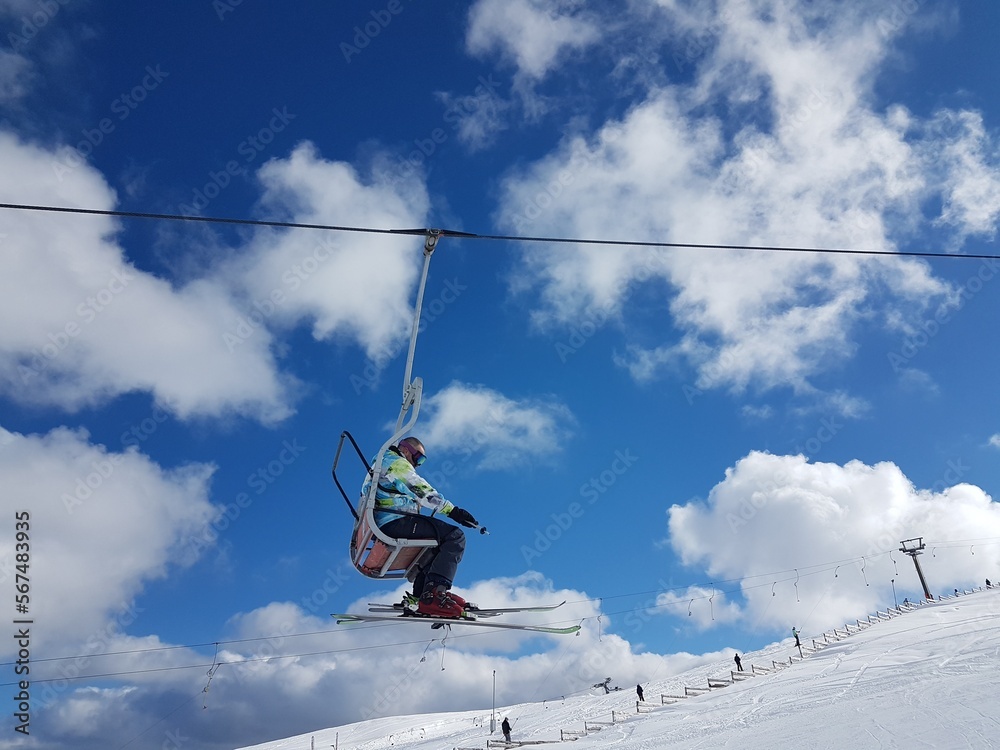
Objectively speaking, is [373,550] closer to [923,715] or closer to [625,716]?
[923,715]

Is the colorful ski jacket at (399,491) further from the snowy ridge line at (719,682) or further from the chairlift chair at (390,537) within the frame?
the snowy ridge line at (719,682)

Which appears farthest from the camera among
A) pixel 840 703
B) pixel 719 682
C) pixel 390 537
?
pixel 719 682

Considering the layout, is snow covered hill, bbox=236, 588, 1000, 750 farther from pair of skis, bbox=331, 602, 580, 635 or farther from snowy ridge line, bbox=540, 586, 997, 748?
pair of skis, bbox=331, 602, 580, 635

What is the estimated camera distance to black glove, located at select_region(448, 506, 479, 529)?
7.89 meters

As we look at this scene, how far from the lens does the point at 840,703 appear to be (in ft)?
83.0

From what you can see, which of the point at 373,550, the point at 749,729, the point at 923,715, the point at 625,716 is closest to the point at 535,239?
the point at 373,550

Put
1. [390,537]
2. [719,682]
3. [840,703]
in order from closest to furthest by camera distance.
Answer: [390,537]
[840,703]
[719,682]

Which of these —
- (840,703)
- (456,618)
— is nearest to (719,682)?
(840,703)

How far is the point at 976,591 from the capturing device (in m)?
57.9

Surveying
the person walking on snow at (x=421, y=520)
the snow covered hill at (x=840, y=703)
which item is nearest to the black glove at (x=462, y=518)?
the person walking on snow at (x=421, y=520)

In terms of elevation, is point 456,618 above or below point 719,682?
below

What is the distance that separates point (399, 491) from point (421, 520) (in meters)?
0.46

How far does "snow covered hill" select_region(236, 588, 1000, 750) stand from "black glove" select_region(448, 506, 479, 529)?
1585 cm

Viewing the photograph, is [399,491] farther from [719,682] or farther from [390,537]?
[719,682]
